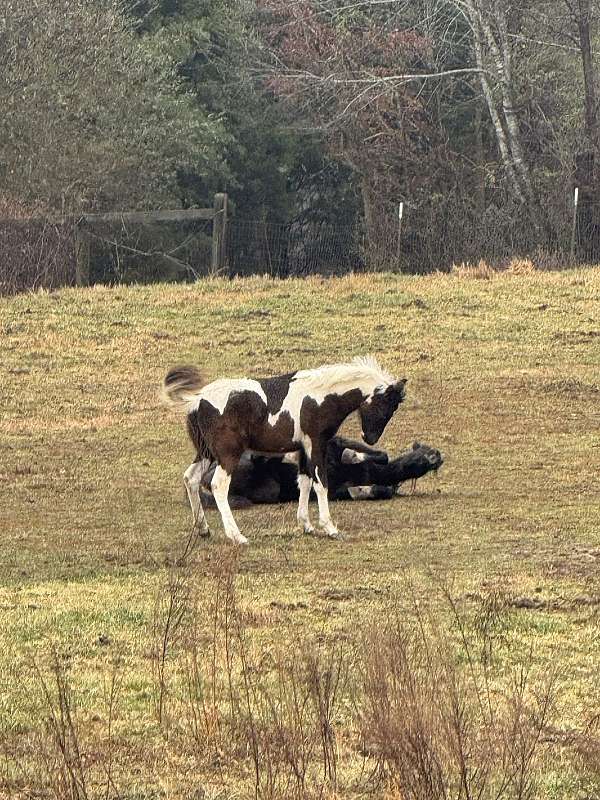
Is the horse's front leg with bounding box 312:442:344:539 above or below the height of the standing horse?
below

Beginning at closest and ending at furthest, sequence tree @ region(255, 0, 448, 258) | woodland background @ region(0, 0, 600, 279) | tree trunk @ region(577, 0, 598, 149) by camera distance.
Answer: woodland background @ region(0, 0, 600, 279) → tree trunk @ region(577, 0, 598, 149) → tree @ region(255, 0, 448, 258)

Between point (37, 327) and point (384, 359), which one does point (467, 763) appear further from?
point (37, 327)

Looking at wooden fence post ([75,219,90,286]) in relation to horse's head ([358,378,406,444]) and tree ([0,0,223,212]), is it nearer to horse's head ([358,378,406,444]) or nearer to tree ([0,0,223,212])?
tree ([0,0,223,212])

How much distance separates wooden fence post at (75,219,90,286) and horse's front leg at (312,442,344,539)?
16.7 meters

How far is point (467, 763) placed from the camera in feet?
18.7

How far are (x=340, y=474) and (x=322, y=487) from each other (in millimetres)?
1699

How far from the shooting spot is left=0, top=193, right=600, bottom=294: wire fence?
28.4 meters

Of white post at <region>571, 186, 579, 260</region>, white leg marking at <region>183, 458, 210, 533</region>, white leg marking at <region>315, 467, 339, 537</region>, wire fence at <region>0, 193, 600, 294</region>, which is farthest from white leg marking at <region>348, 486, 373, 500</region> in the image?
white post at <region>571, 186, 579, 260</region>

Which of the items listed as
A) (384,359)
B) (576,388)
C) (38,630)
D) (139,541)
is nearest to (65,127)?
(384,359)

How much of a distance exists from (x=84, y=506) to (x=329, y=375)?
119 inches

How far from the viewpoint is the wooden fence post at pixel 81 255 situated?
28.7m

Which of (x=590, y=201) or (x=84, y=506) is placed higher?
(x=590, y=201)

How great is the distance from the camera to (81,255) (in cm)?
2888

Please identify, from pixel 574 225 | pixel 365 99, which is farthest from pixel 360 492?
pixel 365 99
